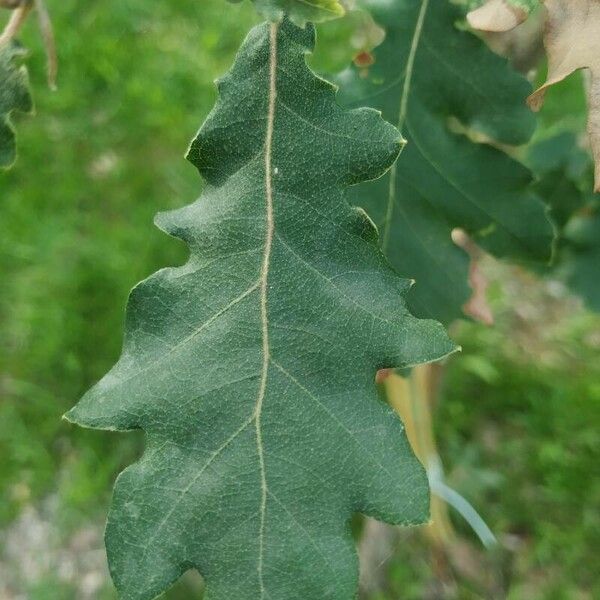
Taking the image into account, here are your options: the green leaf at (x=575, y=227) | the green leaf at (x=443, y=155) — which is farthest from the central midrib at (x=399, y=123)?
the green leaf at (x=575, y=227)

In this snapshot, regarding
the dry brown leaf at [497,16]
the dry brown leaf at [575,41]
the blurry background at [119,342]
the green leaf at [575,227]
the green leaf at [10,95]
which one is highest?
the dry brown leaf at [497,16]

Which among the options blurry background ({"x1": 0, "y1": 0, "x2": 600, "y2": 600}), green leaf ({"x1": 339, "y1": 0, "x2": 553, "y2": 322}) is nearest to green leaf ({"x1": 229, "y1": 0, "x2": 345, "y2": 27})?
green leaf ({"x1": 339, "y1": 0, "x2": 553, "y2": 322})

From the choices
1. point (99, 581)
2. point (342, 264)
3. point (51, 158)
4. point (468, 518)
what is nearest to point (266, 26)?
point (342, 264)

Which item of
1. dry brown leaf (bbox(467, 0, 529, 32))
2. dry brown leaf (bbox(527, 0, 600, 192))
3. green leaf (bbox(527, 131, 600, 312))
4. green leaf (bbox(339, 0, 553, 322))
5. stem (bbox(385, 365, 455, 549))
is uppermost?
dry brown leaf (bbox(467, 0, 529, 32))

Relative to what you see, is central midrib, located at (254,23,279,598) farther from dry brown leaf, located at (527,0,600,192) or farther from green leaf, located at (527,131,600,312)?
green leaf, located at (527,131,600,312)

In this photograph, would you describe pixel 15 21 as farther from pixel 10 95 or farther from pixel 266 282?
pixel 266 282

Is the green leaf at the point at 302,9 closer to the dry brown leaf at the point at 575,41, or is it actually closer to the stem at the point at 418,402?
the dry brown leaf at the point at 575,41

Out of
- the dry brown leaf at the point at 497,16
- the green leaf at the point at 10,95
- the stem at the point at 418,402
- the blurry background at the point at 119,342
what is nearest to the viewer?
the dry brown leaf at the point at 497,16
